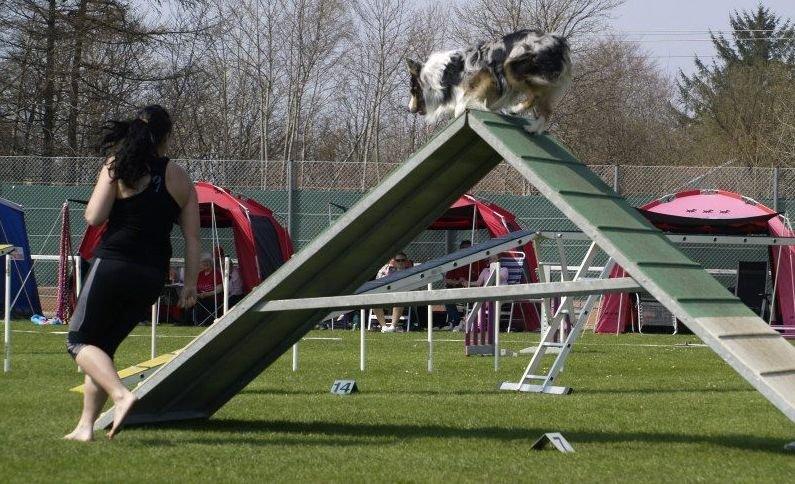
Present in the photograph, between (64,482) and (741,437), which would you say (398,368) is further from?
(64,482)

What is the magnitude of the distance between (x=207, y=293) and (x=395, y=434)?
11655mm

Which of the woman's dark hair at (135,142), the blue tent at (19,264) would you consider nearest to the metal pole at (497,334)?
the woman's dark hair at (135,142)

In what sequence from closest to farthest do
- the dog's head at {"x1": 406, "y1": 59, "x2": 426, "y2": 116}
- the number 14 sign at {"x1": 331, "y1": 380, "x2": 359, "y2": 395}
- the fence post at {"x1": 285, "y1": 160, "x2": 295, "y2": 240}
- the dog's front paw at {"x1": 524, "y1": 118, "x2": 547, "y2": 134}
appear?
the dog's front paw at {"x1": 524, "y1": 118, "x2": 547, "y2": 134} < the dog's head at {"x1": 406, "y1": 59, "x2": 426, "y2": 116} < the number 14 sign at {"x1": 331, "y1": 380, "x2": 359, "y2": 395} < the fence post at {"x1": 285, "y1": 160, "x2": 295, "y2": 240}

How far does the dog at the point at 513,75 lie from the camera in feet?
19.9

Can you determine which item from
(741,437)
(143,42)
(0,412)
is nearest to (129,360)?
(0,412)

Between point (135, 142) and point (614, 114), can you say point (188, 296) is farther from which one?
point (614, 114)

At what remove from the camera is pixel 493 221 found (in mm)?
17781

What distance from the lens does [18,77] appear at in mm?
25375

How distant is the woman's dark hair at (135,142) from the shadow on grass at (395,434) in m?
1.23

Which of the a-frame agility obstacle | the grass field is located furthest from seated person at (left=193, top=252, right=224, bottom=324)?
the a-frame agility obstacle

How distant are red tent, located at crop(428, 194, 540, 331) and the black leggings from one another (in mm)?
12218

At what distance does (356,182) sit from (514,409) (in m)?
14.1

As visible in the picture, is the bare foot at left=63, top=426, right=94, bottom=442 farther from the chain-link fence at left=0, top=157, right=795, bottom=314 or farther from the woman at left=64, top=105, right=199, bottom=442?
the chain-link fence at left=0, top=157, right=795, bottom=314

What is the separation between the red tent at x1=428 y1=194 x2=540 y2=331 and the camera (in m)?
17.5
